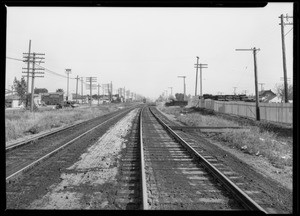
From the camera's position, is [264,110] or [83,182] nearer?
[83,182]

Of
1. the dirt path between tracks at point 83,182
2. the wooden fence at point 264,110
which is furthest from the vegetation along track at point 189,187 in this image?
the wooden fence at point 264,110

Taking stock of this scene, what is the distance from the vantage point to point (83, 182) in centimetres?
587

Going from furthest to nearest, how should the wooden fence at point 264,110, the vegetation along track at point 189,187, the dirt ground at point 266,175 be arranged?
the wooden fence at point 264,110, the dirt ground at point 266,175, the vegetation along track at point 189,187

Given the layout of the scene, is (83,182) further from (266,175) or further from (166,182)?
(266,175)

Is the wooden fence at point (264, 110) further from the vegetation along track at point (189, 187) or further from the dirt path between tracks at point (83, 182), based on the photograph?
the dirt path between tracks at point (83, 182)

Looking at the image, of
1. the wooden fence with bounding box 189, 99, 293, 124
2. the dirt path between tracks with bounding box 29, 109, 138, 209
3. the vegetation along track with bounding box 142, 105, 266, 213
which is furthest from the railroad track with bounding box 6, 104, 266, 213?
the wooden fence with bounding box 189, 99, 293, 124

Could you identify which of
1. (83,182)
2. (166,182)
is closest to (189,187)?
(166,182)

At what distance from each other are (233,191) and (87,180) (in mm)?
3650

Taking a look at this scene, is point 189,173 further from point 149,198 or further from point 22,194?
point 22,194

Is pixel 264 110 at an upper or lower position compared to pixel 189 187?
upper

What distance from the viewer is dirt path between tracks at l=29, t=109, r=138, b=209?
14.9 feet

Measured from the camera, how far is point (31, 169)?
7.03 m

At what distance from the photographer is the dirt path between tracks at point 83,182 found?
4535 millimetres
